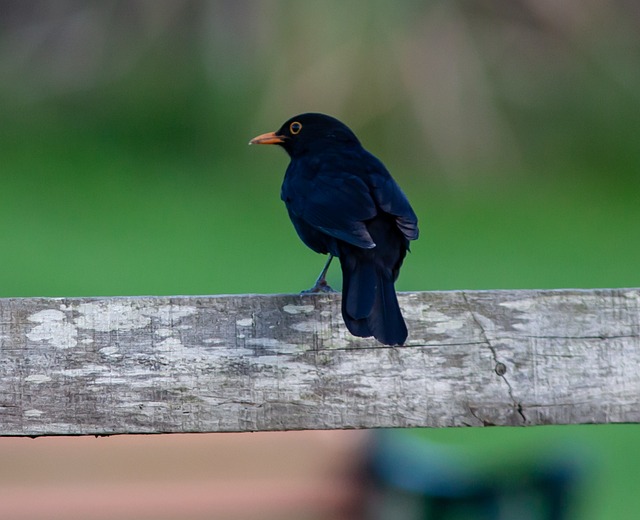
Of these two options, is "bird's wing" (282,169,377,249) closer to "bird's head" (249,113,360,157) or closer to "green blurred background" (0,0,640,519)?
"bird's head" (249,113,360,157)

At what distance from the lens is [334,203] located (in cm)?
263

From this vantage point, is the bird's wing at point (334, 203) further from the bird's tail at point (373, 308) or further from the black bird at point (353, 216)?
the bird's tail at point (373, 308)

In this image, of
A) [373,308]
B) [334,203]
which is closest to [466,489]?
[334,203]

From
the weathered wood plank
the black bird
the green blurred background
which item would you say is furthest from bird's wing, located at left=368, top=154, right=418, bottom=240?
the green blurred background

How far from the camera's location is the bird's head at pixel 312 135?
3.19 meters

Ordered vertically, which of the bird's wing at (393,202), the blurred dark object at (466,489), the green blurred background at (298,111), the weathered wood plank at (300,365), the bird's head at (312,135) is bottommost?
the weathered wood plank at (300,365)

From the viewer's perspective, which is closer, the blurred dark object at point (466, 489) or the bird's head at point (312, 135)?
the bird's head at point (312, 135)

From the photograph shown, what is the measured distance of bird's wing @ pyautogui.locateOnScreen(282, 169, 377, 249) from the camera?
8.10 feet

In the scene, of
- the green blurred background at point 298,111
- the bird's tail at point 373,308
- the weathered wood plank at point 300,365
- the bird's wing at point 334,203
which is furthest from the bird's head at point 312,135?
the green blurred background at point 298,111

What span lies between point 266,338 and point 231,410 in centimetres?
13

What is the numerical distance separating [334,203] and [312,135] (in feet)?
2.21

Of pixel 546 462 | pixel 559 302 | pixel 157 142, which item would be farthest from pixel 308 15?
pixel 559 302

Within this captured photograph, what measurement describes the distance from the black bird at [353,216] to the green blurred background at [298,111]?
118 inches

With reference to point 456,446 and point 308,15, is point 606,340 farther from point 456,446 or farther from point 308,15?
point 308,15
